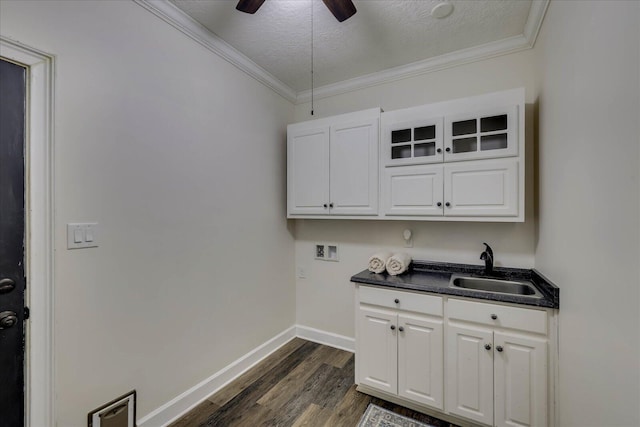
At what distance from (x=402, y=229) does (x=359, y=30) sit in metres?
1.60

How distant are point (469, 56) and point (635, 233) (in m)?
1.97

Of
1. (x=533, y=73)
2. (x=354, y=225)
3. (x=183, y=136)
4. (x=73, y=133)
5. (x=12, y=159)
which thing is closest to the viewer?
(x=12, y=159)

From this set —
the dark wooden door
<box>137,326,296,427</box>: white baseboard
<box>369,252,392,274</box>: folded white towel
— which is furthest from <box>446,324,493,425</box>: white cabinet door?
the dark wooden door

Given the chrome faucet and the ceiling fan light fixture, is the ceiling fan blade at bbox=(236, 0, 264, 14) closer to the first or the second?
the ceiling fan light fixture

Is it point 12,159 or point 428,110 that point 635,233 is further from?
point 12,159

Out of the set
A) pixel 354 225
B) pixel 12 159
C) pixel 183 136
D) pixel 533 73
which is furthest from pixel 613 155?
pixel 12 159

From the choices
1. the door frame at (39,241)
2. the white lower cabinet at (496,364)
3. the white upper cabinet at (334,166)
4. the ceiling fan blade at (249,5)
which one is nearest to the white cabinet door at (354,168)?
the white upper cabinet at (334,166)

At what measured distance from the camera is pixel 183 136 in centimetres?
188

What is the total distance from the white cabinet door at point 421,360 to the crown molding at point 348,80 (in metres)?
2.03

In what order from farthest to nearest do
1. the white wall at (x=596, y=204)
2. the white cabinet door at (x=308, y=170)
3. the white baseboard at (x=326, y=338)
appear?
the white baseboard at (x=326, y=338)
the white cabinet door at (x=308, y=170)
the white wall at (x=596, y=204)

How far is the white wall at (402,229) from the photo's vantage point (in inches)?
83.4

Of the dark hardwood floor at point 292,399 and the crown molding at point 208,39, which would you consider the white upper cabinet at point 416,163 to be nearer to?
the crown molding at point 208,39

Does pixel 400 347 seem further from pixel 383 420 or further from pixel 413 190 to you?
pixel 413 190

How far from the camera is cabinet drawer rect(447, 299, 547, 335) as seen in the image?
156cm
